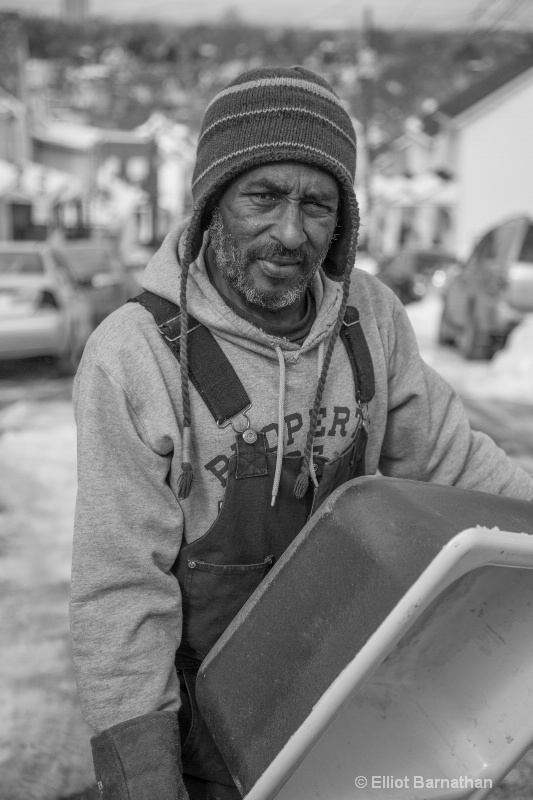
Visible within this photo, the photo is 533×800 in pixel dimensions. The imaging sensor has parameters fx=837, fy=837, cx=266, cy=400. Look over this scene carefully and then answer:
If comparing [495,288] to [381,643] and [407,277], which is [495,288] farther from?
[407,277]

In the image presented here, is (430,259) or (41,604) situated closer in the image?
(41,604)

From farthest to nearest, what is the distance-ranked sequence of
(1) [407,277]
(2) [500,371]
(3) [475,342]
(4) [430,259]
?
(4) [430,259] < (1) [407,277] < (3) [475,342] < (2) [500,371]

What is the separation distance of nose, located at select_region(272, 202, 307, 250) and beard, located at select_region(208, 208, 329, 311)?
0.07ft

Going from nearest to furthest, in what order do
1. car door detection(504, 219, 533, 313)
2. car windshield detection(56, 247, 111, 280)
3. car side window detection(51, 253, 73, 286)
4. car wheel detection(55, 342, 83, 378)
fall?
1. car wheel detection(55, 342, 83, 378)
2. car door detection(504, 219, 533, 313)
3. car side window detection(51, 253, 73, 286)
4. car windshield detection(56, 247, 111, 280)

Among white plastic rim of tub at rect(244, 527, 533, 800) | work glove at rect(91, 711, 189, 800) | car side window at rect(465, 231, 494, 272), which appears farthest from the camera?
car side window at rect(465, 231, 494, 272)

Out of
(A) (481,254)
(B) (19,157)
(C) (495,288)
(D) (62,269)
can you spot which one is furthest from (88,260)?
(B) (19,157)

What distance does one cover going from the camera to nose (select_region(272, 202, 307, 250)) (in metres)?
1.67

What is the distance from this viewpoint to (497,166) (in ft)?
106

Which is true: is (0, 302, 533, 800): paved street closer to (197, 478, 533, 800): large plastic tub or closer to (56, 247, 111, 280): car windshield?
(197, 478, 533, 800): large plastic tub

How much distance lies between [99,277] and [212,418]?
390 inches

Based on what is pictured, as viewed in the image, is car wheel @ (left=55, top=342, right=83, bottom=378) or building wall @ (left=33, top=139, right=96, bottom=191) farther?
building wall @ (left=33, top=139, right=96, bottom=191)

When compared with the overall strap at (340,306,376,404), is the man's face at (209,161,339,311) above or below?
above

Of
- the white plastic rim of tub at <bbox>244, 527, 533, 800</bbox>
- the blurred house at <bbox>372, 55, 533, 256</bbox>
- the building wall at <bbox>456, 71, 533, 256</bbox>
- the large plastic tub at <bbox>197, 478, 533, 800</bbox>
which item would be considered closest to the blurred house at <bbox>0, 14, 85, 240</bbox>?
the building wall at <bbox>456, 71, 533, 256</bbox>

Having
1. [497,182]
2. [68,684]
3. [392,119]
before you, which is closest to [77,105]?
[392,119]
